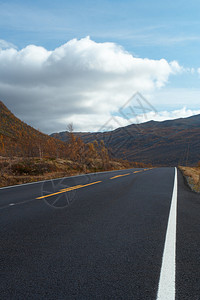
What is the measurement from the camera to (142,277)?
8.30 feet

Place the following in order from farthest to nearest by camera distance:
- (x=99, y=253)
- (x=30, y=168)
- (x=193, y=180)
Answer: (x=30, y=168), (x=193, y=180), (x=99, y=253)

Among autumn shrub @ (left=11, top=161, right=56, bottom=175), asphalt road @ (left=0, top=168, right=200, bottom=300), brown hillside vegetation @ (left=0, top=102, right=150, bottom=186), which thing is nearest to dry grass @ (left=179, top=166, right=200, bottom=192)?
asphalt road @ (left=0, top=168, right=200, bottom=300)

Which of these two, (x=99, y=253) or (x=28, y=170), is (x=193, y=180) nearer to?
(x=28, y=170)

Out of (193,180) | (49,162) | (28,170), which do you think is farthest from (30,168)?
(193,180)

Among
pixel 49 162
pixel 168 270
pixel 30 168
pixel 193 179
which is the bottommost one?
pixel 193 179

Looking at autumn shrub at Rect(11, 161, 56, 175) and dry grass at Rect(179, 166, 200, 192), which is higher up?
autumn shrub at Rect(11, 161, 56, 175)

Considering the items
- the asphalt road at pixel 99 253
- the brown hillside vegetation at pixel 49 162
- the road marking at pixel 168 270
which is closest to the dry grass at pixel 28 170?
the brown hillside vegetation at pixel 49 162

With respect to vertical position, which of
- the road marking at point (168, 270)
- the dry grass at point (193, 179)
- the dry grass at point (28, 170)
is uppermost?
the dry grass at point (28, 170)

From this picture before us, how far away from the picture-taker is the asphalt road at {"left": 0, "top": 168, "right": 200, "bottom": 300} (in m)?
2.30

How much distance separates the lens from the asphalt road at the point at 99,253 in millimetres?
2301

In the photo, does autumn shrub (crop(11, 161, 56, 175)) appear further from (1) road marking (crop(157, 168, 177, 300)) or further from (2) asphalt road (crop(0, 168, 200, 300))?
(1) road marking (crop(157, 168, 177, 300))

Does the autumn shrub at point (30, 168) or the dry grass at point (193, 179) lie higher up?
the autumn shrub at point (30, 168)

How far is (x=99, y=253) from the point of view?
3156 mm

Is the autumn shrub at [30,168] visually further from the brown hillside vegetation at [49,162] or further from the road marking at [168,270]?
the road marking at [168,270]
